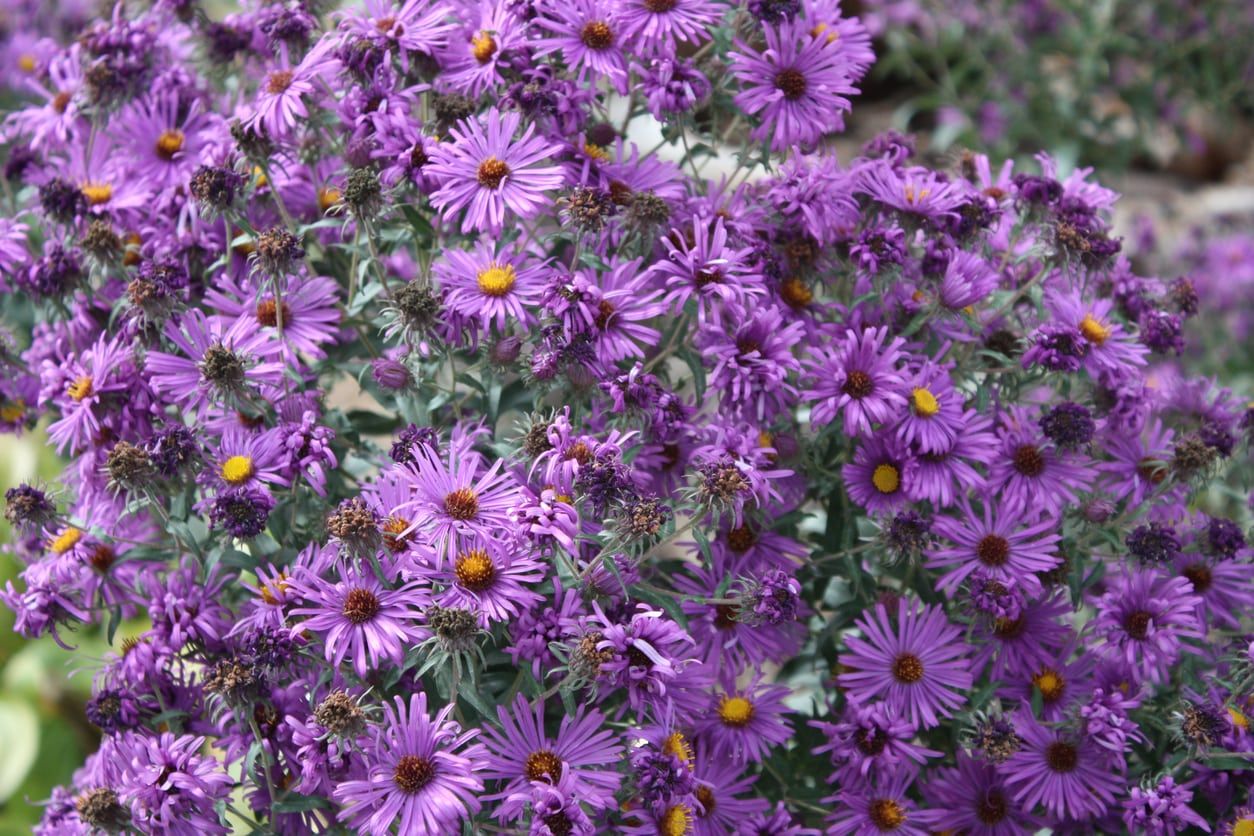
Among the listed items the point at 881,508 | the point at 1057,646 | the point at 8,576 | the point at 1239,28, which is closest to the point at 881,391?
the point at 881,508

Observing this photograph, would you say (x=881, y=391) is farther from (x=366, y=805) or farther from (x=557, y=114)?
(x=366, y=805)

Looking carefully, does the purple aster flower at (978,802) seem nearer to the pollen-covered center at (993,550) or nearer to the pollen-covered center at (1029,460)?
the pollen-covered center at (993,550)

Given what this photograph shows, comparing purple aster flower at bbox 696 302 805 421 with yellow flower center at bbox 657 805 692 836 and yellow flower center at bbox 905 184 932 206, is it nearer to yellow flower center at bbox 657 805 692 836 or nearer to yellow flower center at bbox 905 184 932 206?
yellow flower center at bbox 905 184 932 206

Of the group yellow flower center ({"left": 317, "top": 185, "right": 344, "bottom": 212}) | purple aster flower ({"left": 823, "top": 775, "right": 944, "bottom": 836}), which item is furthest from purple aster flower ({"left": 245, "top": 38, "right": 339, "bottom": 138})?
purple aster flower ({"left": 823, "top": 775, "right": 944, "bottom": 836})

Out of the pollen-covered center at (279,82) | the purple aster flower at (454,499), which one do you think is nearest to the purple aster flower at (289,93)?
the pollen-covered center at (279,82)

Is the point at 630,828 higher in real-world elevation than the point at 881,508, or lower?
lower

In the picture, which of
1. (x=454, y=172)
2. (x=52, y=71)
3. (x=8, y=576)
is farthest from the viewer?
(x=8, y=576)
